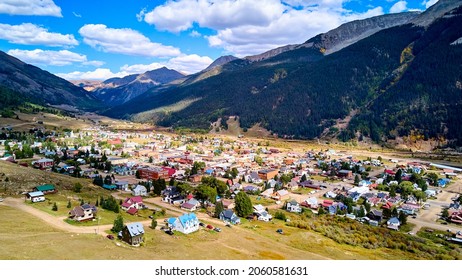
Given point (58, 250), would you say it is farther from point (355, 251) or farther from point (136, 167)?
point (136, 167)

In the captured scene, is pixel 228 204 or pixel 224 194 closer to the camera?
pixel 228 204

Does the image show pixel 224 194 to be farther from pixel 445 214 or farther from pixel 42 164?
pixel 42 164

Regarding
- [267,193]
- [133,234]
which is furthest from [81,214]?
[267,193]

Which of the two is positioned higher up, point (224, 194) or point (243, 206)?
point (243, 206)

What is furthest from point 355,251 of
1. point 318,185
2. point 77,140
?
point 77,140

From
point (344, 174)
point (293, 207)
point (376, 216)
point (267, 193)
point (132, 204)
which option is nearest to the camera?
point (132, 204)

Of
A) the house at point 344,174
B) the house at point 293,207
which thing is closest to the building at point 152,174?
the house at point 293,207

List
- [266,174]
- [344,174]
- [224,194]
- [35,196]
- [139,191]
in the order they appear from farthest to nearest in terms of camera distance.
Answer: [344,174]
[266,174]
[224,194]
[139,191]
[35,196]
